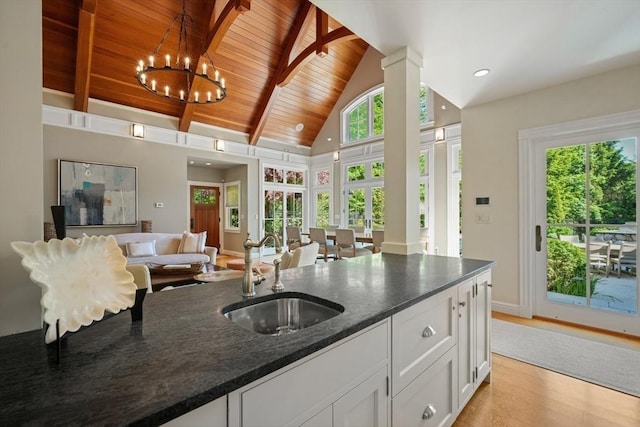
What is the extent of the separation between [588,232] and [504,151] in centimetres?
115

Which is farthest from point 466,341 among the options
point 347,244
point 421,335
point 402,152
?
point 347,244

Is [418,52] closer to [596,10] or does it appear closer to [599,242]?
[596,10]

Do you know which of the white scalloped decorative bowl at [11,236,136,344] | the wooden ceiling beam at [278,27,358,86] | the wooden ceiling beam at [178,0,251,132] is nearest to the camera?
the white scalloped decorative bowl at [11,236,136,344]

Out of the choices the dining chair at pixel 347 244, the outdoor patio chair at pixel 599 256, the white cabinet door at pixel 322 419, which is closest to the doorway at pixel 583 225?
the outdoor patio chair at pixel 599 256

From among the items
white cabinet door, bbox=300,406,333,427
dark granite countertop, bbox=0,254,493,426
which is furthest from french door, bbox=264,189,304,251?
white cabinet door, bbox=300,406,333,427

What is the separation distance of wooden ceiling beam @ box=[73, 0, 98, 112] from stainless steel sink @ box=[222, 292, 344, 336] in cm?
511

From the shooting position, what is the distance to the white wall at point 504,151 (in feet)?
9.27

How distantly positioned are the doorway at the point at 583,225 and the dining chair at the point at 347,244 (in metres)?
2.64

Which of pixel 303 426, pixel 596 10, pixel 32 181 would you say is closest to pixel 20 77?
pixel 32 181

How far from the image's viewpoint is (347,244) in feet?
17.6

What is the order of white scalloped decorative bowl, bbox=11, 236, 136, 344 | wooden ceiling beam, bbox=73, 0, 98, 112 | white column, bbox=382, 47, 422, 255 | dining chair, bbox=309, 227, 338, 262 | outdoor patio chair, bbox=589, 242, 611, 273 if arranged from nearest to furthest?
1. white scalloped decorative bowl, bbox=11, 236, 136, 344
2. white column, bbox=382, 47, 422, 255
3. outdoor patio chair, bbox=589, 242, 611, 273
4. wooden ceiling beam, bbox=73, 0, 98, 112
5. dining chair, bbox=309, 227, 338, 262

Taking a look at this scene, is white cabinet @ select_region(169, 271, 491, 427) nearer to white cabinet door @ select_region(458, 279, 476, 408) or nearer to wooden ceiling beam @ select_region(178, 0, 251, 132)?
white cabinet door @ select_region(458, 279, 476, 408)

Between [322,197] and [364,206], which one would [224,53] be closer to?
[322,197]

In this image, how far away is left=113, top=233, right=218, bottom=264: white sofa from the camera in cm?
479
